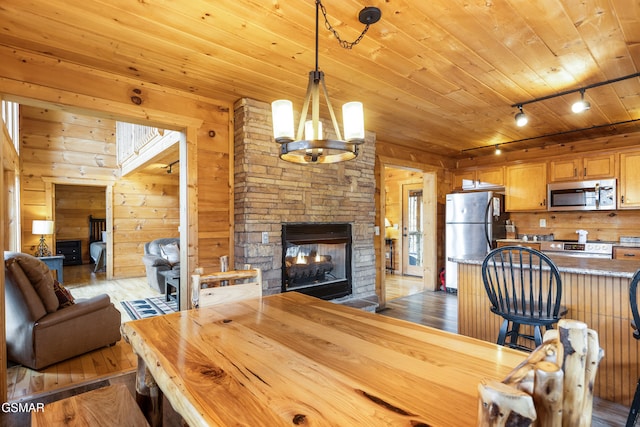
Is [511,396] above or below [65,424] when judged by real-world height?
above

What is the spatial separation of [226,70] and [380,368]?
2352 mm

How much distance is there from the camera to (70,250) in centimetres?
883

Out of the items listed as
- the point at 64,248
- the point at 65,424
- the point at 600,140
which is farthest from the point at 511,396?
the point at 64,248

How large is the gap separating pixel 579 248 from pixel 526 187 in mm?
1126

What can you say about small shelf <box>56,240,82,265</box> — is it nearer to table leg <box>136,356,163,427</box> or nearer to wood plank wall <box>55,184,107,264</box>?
wood plank wall <box>55,184,107,264</box>

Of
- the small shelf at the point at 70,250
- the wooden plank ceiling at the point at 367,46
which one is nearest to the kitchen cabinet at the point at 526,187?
the wooden plank ceiling at the point at 367,46

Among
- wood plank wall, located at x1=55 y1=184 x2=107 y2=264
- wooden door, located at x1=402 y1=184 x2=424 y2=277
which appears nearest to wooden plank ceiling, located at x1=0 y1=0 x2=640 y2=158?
wooden door, located at x1=402 y1=184 x2=424 y2=277

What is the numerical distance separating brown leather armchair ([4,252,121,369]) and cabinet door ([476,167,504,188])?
5.67 m

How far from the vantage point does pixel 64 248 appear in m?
8.74

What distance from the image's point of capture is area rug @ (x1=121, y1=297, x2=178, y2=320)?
4.24 meters

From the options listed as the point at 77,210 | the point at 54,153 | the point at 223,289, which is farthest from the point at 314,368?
the point at 77,210

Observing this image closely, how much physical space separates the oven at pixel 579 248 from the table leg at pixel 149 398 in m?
4.65

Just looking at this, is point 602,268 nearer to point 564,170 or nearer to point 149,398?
point 149,398

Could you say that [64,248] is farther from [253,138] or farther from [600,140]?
[600,140]
